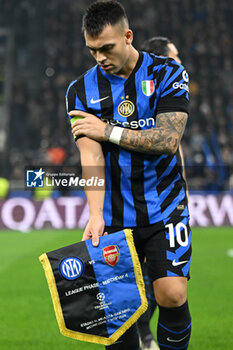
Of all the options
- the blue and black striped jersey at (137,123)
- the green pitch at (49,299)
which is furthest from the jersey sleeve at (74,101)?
the green pitch at (49,299)

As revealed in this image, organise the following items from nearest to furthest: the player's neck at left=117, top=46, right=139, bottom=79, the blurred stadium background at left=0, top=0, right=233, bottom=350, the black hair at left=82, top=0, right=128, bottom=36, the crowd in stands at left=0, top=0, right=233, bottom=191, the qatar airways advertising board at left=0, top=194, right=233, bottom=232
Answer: the black hair at left=82, top=0, right=128, bottom=36
the player's neck at left=117, top=46, right=139, bottom=79
the blurred stadium background at left=0, top=0, right=233, bottom=350
the qatar airways advertising board at left=0, top=194, right=233, bottom=232
the crowd in stands at left=0, top=0, right=233, bottom=191

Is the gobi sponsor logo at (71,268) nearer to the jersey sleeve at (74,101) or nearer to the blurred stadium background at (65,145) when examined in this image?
the jersey sleeve at (74,101)

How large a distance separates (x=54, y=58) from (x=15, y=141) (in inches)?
153

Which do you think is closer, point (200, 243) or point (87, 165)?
point (87, 165)

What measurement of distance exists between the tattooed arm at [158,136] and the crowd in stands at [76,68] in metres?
12.3

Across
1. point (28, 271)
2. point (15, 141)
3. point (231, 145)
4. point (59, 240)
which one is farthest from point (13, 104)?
point (28, 271)

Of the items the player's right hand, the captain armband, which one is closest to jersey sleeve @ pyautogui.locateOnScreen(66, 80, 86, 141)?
the captain armband

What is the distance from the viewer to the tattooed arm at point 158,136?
284 cm

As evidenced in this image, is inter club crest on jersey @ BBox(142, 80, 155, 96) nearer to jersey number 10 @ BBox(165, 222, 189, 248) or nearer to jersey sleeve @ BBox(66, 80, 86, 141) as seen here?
jersey sleeve @ BBox(66, 80, 86, 141)

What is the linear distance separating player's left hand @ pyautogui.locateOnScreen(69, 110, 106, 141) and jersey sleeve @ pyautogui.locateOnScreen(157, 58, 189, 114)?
0.29 m

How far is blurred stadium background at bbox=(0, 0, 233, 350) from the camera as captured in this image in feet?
18.4

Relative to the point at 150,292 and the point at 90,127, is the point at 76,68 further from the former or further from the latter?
the point at 90,127

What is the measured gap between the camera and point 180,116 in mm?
2885

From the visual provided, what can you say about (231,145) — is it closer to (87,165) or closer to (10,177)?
(10,177)
